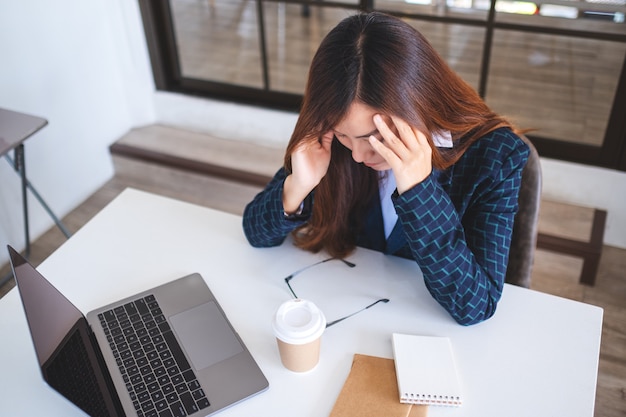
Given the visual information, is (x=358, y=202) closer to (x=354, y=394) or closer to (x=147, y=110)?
(x=354, y=394)

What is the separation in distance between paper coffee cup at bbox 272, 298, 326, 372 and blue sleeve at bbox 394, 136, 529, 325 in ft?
0.77

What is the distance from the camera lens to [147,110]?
275 centimetres

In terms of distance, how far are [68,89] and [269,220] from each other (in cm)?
152

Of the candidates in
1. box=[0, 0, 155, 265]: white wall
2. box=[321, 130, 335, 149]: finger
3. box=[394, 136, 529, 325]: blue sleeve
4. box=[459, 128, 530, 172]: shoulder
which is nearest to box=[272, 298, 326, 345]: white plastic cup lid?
box=[394, 136, 529, 325]: blue sleeve

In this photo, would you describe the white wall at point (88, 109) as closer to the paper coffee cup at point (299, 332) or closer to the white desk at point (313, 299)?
the white desk at point (313, 299)

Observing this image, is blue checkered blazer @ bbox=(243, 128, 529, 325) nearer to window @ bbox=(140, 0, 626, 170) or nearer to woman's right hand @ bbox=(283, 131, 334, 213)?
woman's right hand @ bbox=(283, 131, 334, 213)

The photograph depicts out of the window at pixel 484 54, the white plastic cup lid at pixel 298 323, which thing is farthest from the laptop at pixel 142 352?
the window at pixel 484 54

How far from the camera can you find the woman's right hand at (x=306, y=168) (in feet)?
3.87

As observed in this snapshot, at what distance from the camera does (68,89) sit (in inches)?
92.4

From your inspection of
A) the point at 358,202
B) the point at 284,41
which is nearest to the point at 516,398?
the point at 358,202

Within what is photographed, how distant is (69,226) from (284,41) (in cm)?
152

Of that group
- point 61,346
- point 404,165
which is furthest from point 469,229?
point 61,346

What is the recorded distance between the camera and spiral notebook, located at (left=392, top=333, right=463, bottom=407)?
953 mm

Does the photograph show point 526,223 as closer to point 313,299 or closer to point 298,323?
point 313,299
